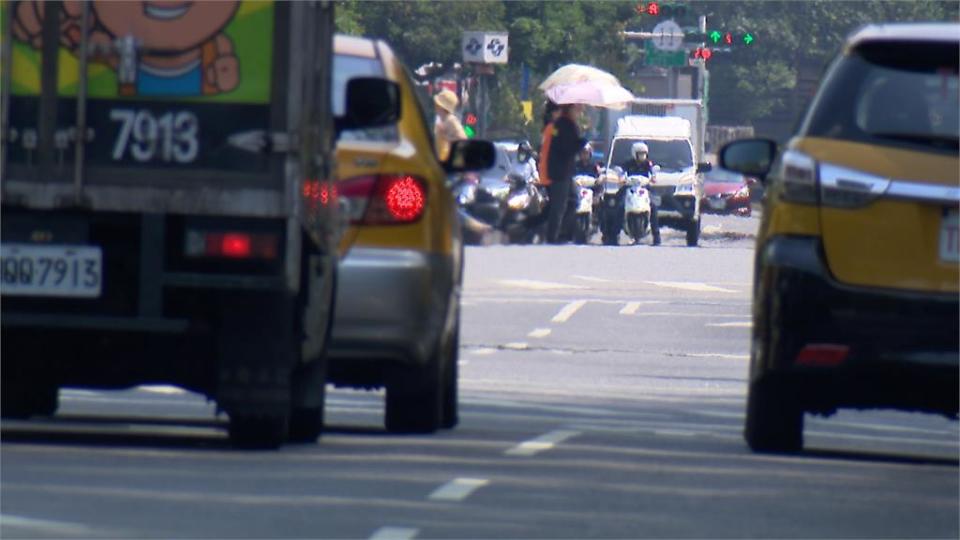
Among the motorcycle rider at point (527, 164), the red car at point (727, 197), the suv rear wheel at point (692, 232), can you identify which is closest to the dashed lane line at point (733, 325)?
the motorcycle rider at point (527, 164)

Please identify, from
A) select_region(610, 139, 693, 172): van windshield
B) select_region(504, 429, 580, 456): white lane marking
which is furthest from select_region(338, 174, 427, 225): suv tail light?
select_region(610, 139, 693, 172): van windshield

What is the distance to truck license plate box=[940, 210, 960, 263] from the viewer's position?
10.2 m

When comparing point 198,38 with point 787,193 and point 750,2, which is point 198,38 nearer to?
point 787,193

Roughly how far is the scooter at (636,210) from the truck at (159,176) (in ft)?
91.8

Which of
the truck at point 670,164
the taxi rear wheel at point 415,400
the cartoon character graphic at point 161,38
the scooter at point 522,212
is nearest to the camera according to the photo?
the cartoon character graphic at point 161,38

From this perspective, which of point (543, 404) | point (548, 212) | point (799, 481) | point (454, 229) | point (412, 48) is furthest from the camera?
point (412, 48)

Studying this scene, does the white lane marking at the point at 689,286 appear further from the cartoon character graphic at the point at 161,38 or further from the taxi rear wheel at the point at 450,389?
the cartoon character graphic at the point at 161,38

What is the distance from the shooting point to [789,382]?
11.0 meters

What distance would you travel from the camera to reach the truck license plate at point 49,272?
33.3ft

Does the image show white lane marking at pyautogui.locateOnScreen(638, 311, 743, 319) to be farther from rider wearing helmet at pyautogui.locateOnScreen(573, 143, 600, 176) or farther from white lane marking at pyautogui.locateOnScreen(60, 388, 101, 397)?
rider wearing helmet at pyautogui.locateOnScreen(573, 143, 600, 176)

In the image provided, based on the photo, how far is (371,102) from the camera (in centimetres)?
1135

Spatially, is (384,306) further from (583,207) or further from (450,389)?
(583,207)

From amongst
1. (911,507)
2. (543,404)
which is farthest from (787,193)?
(543,404)

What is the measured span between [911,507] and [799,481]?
2.63ft
